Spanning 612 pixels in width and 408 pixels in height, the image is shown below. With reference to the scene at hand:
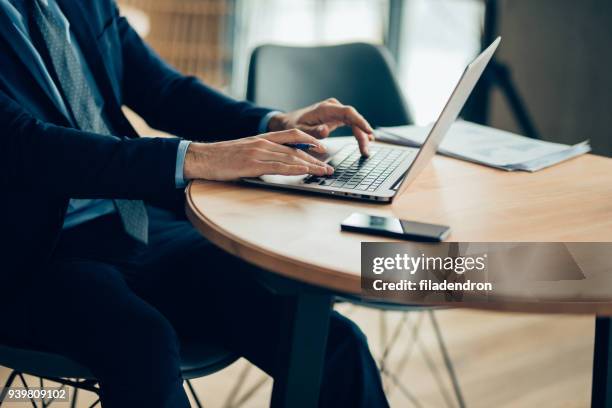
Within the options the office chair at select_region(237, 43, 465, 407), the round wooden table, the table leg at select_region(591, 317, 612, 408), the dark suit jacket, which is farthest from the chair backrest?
the table leg at select_region(591, 317, 612, 408)

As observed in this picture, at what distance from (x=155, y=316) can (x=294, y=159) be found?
0.32 metres

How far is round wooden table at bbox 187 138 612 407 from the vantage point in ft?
2.33

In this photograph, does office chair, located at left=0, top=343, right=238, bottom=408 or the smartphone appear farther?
office chair, located at left=0, top=343, right=238, bottom=408

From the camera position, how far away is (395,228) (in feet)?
2.67

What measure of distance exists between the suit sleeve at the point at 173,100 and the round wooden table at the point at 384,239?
40cm

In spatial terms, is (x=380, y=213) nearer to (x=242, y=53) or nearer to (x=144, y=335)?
(x=144, y=335)

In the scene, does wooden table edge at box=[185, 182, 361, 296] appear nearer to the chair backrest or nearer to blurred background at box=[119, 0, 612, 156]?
the chair backrest

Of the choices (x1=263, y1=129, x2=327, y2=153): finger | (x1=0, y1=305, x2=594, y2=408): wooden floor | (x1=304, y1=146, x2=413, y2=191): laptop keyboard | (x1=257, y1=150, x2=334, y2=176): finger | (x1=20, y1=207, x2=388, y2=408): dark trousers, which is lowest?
(x1=0, y1=305, x2=594, y2=408): wooden floor

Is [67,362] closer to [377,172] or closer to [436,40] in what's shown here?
[377,172]

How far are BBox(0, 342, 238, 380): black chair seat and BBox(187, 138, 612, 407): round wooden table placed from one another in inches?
8.2

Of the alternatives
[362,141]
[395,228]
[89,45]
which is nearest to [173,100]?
[89,45]

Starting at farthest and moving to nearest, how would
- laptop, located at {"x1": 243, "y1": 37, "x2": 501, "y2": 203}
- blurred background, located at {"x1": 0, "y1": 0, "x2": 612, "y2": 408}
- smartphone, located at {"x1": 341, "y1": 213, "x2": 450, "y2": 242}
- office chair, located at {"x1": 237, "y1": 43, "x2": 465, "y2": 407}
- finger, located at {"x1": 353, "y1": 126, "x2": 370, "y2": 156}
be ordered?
blurred background, located at {"x1": 0, "y1": 0, "x2": 612, "y2": 408} → office chair, located at {"x1": 237, "y1": 43, "x2": 465, "y2": 407} → finger, located at {"x1": 353, "y1": 126, "x2": 370, "y2": 156} → laptop, located at {"x1": 243, "y1": 37, "x2": 501, "y2": 203} → smartphone, located at {"x1": 341, "y1": 213, "x2": 450, "y2": 242}

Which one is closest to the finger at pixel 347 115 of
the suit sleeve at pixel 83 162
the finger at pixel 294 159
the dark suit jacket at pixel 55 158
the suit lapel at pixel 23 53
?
the dark suit jacket at pixel 55 158

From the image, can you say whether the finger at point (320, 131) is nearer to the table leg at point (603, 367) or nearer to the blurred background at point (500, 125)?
the table leg at point (603, 367)
